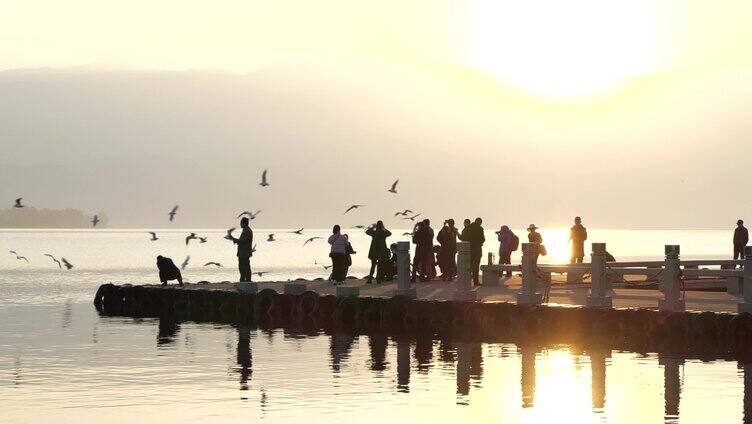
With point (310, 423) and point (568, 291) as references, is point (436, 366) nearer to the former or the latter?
point (310, 423)

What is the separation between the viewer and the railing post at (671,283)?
37.0 metres

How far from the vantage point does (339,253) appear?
2030 inches

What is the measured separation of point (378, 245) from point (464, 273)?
9.59m

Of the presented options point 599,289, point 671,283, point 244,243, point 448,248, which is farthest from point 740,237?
point 671,283

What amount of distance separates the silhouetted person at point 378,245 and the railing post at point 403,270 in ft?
11.6

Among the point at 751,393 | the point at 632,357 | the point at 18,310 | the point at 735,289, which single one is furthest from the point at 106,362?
the point at 18,310

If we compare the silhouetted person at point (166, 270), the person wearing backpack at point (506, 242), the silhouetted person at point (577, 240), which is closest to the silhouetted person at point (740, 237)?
the silhouetted person at point (577, 240)

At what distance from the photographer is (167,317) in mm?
54375

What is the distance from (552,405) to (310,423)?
4.63m

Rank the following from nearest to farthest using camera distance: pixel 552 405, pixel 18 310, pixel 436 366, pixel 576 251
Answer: pixel 552 405, pixel 436 366, pixel 576 251, pixel 18 310

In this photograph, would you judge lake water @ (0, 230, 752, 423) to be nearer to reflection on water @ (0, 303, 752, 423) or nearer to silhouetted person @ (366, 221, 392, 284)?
reflection on water @ (0, 303, 752, 423)

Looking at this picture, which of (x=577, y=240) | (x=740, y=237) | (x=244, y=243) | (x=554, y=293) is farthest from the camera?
(x=740, y=237)

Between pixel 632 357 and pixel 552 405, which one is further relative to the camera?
pixel 632 357

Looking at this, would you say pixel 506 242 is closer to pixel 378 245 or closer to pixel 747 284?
pixel 378 245
